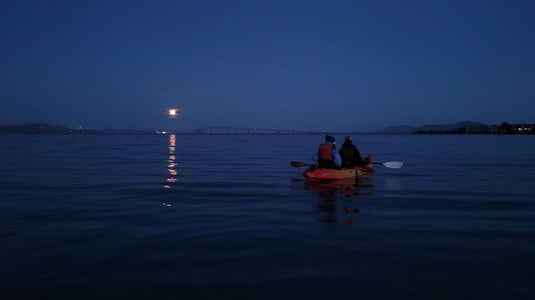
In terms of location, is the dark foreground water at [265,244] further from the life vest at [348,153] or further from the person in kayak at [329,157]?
the life vest at [348,153]

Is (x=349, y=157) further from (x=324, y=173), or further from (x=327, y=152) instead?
Answer: (x=324, y=173)

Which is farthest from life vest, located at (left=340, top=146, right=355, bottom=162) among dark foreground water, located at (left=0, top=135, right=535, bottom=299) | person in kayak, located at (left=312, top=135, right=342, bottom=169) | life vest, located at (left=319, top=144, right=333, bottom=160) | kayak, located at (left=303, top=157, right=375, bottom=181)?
dark foreground water, located at (left=0, top=135, right=535, bottom=299)

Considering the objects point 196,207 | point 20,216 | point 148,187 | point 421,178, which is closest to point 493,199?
point 421,178

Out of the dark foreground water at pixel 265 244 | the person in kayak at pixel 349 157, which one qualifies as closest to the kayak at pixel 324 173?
the person in kayak at pixel 349 157

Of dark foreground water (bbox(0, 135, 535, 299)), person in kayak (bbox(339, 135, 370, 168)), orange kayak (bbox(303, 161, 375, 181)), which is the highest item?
person in kayak (bbox(339, 135, 370, 168))

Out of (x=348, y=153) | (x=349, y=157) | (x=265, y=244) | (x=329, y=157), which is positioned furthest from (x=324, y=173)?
(x=265, y=244)

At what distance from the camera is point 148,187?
17.2 m

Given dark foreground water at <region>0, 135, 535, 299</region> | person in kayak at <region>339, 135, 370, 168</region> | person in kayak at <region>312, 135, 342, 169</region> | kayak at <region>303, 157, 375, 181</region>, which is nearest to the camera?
dark foreground water at <region>0, 135, 535, 299</region>

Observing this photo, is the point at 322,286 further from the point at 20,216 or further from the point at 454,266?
the point at 20,216

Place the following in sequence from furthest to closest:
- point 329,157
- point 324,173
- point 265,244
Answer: point 329,157, point 324,173, point 265,244

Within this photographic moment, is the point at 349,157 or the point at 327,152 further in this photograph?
the point at 349,157

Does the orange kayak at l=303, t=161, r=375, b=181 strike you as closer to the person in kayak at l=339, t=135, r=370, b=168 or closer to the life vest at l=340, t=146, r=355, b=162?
the person in kayak at l=339, t=135, r=370, b=168

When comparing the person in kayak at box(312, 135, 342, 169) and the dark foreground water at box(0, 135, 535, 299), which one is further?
the person in kayak at box(312, 135, 342, 169)

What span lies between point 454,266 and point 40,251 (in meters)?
7.69
